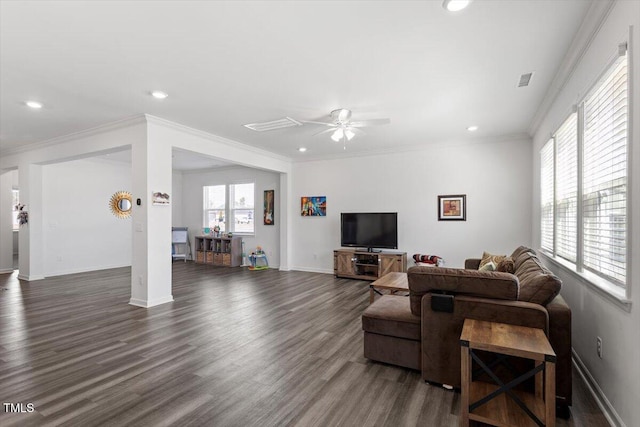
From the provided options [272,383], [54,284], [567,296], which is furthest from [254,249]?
[567,296]

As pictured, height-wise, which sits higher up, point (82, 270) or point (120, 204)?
point (120, 204)

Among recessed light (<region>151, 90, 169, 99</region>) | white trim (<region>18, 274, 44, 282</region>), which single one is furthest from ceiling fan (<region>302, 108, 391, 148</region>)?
white trim (<region>18, 274, 44, 282</region>)

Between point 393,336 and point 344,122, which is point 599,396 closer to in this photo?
point 393,336

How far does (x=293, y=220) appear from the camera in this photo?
7.57 m

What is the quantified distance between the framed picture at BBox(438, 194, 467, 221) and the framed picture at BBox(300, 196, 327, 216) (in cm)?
249

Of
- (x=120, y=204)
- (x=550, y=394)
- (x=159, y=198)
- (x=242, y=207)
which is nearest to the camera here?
(x=550, y=394)

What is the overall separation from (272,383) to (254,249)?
20.1 feet

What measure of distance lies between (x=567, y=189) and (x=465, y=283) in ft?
6.15

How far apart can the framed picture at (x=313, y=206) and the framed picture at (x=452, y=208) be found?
2.49 m

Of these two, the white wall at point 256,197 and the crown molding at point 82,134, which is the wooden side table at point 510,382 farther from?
the white wall at point 256,197

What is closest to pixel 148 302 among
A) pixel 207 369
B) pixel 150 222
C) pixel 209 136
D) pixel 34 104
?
pixel 150 222

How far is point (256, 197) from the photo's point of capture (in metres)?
8.30

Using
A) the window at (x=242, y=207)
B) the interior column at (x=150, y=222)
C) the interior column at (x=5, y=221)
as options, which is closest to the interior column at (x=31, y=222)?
the interior column at (x=5, y=221)

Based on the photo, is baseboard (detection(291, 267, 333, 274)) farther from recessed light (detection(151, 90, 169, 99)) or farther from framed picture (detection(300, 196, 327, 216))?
recessed light (detection(151, 90, 169, 99))
